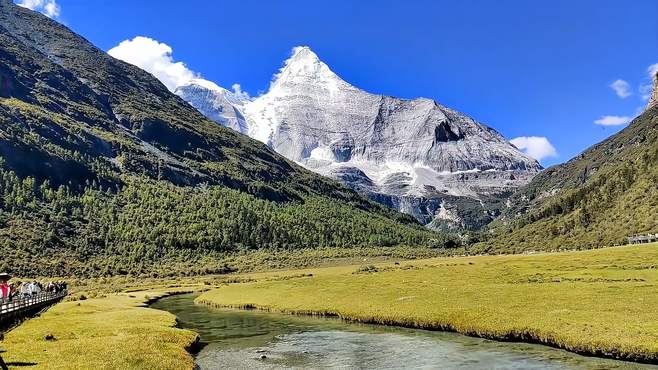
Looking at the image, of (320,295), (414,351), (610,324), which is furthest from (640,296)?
(320,295)

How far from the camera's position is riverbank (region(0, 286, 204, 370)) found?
45.4m

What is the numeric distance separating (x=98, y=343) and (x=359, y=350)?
27.7 m

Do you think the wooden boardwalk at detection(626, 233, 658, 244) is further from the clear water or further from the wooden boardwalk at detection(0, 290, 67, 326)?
the wooden boardwalk at detection(0, 290, 67, 326)

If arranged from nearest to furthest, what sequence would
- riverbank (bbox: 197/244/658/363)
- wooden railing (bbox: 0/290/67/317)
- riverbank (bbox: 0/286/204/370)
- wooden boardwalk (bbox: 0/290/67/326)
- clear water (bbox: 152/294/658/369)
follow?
riverbank (bbox: 0/286/204/370), clear water (bbox: 152/294/658/369), riverbank (bbox: 197/244/658/363), wooden boardwalk (bbox: 0/290/67/326), wooden railing (bbox: 0/290/67/317)

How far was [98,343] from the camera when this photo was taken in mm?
55812

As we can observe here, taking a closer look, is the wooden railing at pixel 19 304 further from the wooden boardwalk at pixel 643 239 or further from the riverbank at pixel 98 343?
the wooden boardwalk at pixel 643 239

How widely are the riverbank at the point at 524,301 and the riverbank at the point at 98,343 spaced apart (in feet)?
101

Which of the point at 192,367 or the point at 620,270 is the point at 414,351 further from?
the point at 620,270

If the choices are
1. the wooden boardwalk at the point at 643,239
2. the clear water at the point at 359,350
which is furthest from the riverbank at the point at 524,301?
the wooden boardwalk at the point at 643,239

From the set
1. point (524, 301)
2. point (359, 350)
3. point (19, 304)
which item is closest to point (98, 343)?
point (359, 350)

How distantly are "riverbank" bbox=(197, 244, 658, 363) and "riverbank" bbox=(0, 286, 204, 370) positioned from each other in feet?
101

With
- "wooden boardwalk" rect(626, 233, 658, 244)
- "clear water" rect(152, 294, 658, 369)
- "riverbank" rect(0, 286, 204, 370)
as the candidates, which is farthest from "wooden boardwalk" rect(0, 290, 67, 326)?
"wooden boardwalk" rect(626, 233, 658, 244)

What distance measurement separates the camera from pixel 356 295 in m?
104

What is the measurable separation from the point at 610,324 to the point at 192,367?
4229 cm
